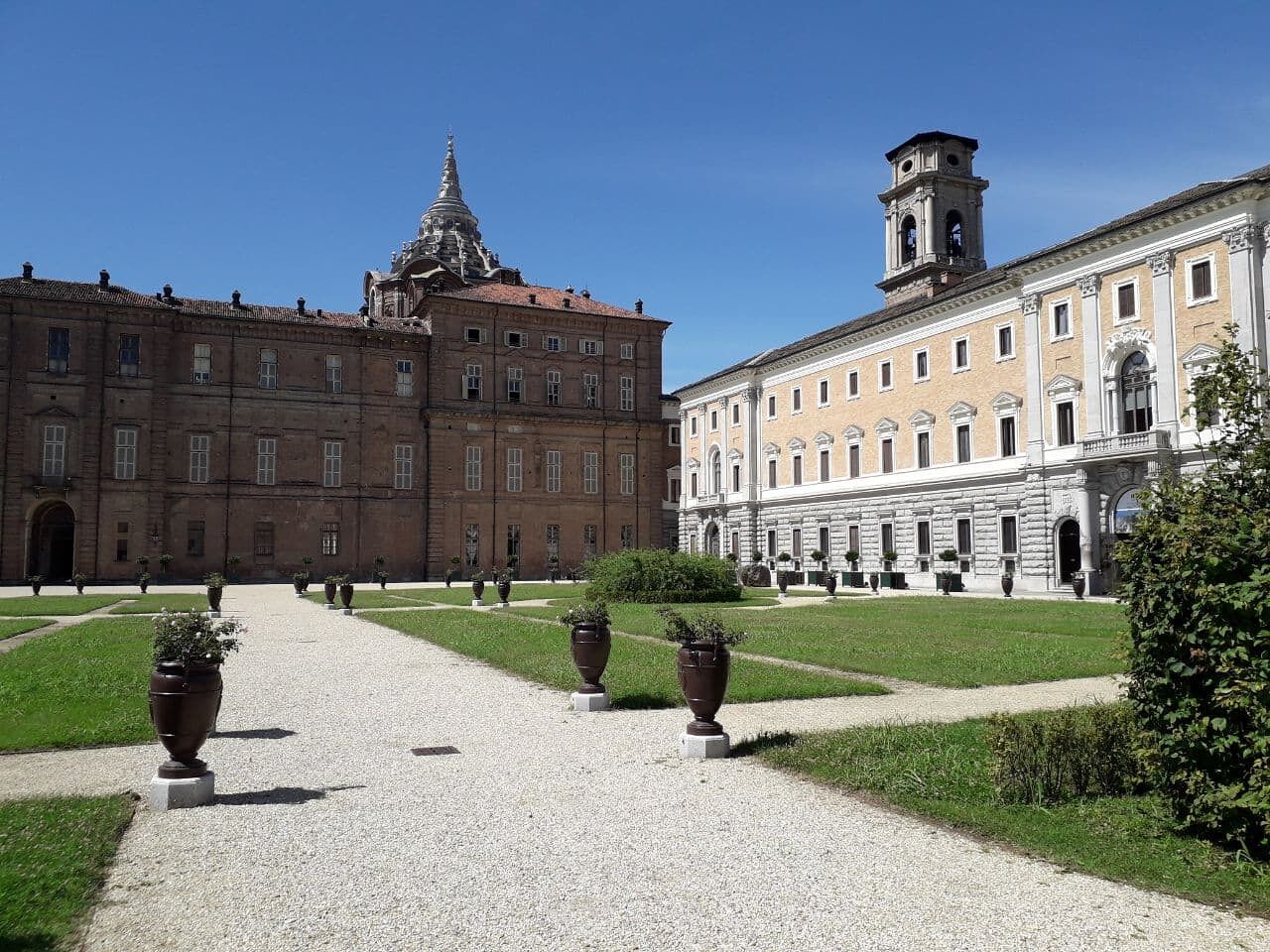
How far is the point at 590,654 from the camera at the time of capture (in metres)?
10.6

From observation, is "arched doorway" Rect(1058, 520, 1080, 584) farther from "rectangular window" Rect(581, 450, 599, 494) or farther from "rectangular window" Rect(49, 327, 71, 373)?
"rectangular window" Rect(49, 327, 71, 373)

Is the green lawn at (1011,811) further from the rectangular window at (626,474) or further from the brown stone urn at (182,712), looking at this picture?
the rectangular window at (626,474)

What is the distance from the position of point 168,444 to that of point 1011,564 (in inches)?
1651

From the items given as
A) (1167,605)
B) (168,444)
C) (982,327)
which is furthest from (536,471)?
(1167,605)

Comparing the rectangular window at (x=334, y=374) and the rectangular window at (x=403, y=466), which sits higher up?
the rectangular window at (x=334, y=374)

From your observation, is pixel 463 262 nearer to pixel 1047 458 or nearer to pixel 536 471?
pixel 536 471

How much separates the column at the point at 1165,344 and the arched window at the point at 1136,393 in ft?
2.57

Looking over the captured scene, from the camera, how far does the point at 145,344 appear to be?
163 ft

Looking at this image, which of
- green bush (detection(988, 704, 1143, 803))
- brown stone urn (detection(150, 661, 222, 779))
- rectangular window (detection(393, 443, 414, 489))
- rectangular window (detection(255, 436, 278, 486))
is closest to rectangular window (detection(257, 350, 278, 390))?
rectangular window (detection(255, 436, 278, 486))

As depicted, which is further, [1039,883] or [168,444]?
[168,444]

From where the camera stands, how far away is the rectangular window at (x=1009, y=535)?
40.2 m

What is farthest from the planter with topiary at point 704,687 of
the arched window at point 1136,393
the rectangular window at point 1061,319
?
the rectangular window at point 1061,319

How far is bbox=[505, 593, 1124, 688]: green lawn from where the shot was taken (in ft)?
44.3

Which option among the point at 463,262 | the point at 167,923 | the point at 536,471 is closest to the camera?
the point at 167,923
